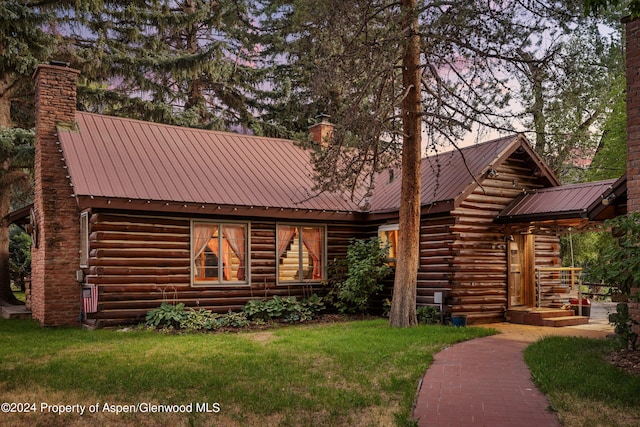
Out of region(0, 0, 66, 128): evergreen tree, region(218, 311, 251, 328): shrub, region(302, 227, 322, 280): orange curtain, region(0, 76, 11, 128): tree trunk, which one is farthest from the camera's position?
region(0, 76, 11, 128): tree trunk

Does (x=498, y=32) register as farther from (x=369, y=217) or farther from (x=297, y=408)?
(x=297, y=408)

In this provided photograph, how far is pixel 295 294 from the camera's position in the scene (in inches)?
633

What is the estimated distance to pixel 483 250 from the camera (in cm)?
1497

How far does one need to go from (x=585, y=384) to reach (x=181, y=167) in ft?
36.6

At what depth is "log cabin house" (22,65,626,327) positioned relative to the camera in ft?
44.8

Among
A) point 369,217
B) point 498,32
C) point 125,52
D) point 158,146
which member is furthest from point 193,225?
point 125,52

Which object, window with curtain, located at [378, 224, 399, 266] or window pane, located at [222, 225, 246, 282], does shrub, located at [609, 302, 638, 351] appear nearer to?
window with curtain, located at [378, 224, 399, 266]

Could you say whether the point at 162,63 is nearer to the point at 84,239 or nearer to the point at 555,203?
the point at 84,239

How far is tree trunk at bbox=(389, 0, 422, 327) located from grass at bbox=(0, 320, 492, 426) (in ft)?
2.28

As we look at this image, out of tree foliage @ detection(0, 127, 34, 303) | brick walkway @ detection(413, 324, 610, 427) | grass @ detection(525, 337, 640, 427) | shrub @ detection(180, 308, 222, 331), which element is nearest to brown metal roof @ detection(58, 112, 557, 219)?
tree foliage @ detection(0, 127, 34, 303)

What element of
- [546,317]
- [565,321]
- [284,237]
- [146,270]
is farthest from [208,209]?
[565,321]

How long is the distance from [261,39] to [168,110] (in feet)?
17.7

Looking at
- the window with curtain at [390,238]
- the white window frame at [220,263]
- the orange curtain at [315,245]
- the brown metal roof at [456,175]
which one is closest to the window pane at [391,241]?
the window with curtain at [390,238]

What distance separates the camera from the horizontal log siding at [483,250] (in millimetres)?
14469
